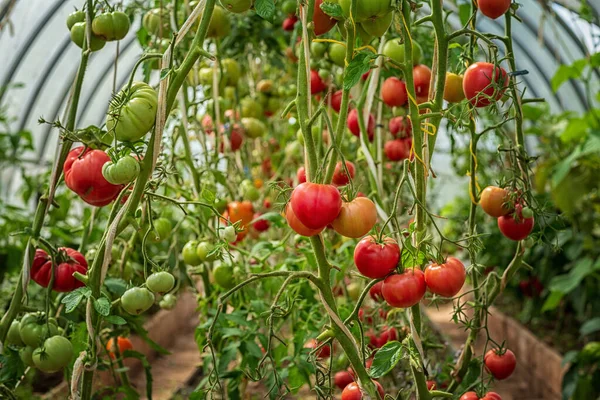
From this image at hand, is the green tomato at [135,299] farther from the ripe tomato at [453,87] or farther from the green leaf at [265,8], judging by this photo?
the ripe tomato at [453,87]

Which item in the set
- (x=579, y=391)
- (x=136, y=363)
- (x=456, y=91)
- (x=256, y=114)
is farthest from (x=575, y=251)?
(x=456, y=91)

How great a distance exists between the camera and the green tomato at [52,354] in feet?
3.29

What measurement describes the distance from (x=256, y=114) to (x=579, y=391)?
165 cm

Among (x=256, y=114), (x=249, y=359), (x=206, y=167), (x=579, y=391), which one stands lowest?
(x=579, y=391)

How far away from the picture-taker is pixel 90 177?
893mm

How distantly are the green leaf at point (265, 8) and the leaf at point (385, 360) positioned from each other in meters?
0.48

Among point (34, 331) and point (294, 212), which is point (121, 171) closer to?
point (294, 212)

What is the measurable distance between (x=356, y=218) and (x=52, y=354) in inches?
20.7

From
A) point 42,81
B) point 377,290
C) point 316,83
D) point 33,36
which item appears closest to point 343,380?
point 377,290

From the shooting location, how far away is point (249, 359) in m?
→ 1.41

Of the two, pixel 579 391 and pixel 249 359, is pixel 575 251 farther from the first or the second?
pixel 249 359

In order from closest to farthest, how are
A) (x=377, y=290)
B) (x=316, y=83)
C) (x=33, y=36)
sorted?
(x=377, y=290)
(x=316, y=83)
(x=33, y=36)

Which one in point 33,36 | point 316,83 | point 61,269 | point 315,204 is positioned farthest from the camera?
point 33,36

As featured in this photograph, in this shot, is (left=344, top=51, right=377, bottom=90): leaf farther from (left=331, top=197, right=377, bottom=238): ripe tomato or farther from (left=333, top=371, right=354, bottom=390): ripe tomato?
(left=333, top=371, right=354, bottom=390): ripe tomato
